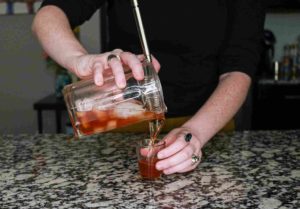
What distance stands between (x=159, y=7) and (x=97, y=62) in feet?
2.32

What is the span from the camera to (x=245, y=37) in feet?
4.97

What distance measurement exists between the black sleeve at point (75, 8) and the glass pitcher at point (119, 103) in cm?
51

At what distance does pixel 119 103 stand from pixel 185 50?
30.8 inches

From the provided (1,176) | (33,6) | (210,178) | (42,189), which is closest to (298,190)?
(210,178)

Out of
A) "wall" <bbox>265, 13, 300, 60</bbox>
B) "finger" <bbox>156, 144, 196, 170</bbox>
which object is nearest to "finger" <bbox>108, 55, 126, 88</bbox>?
"finger" <bbox>156, 144, 196, 170</bbox>

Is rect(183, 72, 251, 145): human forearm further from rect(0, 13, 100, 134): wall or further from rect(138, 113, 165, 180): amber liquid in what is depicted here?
rect(0, 13, 100, 134): wall

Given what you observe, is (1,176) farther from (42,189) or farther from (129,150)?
(129,150)

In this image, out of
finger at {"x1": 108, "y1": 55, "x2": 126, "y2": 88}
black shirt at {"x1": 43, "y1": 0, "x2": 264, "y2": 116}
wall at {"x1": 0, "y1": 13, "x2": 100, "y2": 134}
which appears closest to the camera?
finger at {"x1": 108, "y1": 55, "x2": 126, "y2": 88}

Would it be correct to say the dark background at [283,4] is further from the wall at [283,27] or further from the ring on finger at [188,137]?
the ring on finger at [188,137]

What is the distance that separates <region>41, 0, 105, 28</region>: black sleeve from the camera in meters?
1.40

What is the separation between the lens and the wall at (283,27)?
3.65m

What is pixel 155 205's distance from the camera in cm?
90

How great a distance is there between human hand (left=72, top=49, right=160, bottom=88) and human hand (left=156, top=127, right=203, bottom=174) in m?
0.18

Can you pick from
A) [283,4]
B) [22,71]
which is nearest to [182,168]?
[283,4]
